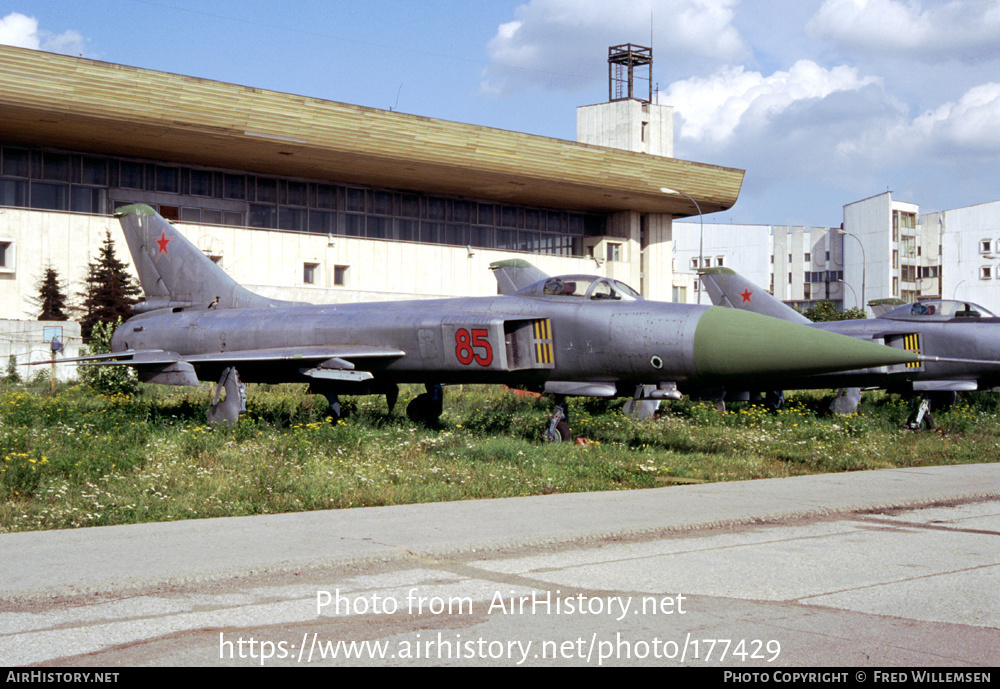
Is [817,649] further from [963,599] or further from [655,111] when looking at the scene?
[655,111]

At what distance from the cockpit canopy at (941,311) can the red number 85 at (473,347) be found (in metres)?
9.13

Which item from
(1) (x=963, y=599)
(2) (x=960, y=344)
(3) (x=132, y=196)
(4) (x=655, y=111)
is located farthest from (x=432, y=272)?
(1) (x=963, y=599)

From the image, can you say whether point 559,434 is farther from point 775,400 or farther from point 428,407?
point 775,400

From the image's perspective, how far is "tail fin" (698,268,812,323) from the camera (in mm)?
24312

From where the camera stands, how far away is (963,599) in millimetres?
6094

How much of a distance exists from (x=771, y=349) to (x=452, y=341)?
5.18 meters

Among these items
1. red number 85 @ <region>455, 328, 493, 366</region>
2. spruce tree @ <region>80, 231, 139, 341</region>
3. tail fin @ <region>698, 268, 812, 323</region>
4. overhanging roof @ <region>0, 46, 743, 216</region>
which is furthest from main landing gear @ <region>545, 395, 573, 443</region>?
spruce tree @ <region>80, 231, 139, 341</region>

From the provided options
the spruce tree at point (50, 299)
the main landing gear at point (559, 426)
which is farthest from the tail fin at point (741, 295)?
the spruce tree at point (50, 299)

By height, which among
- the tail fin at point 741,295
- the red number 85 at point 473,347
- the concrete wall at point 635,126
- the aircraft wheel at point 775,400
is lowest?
the aircraft wheel at point 775,400

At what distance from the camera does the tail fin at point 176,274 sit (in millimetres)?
20422

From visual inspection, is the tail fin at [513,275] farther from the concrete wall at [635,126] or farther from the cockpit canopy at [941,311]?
the concrete wall at [635,126]

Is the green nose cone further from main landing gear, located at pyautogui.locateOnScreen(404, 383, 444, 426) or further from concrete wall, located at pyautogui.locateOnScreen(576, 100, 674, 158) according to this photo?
concrete wall, located at pyautogui.locateOnScreen(576, 100, 674, 158)

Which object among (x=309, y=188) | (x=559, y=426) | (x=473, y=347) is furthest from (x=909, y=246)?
(x=473, y=347)
